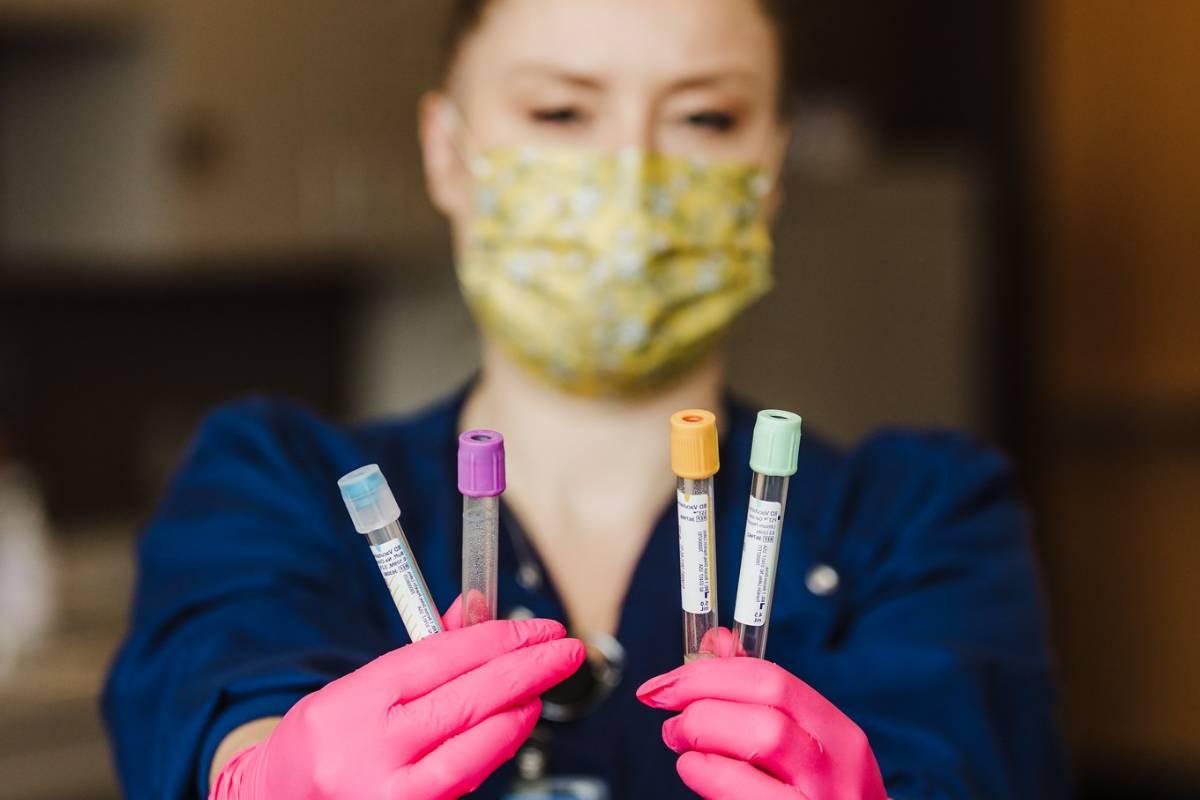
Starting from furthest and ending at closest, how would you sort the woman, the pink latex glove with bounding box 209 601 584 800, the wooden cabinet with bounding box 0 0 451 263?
the wooden cabinet with bounding box 0 0 451 263, the woman, the pink latex glove with bounding box 209 601 584 800

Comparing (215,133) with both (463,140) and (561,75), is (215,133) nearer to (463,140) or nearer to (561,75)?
(463,140)

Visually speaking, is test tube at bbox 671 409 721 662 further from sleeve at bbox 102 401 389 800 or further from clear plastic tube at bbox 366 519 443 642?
sleeve at bbox 102 401 389 800

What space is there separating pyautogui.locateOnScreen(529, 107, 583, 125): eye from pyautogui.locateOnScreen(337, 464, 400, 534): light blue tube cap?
42 centimetres

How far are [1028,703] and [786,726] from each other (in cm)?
37

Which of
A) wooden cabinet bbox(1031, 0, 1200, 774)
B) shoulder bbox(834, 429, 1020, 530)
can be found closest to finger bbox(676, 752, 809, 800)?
shoulder bbox(834, 429, 1020, 530)

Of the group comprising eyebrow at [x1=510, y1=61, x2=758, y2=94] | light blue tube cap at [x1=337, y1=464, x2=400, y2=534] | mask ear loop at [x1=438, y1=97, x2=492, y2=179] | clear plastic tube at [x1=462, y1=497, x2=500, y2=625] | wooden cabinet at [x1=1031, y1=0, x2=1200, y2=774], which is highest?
eyebrow at [x1=510, y1=61, x2=758, y2=94]

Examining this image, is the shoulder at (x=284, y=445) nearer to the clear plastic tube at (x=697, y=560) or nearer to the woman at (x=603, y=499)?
the woman at (x=603, y=499)

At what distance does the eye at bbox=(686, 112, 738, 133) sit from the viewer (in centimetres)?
93

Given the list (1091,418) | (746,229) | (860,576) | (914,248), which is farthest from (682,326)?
(1091,418)

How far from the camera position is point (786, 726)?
1.90ft

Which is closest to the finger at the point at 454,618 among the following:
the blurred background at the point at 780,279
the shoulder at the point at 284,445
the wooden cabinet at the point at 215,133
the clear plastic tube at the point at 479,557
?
the clear plastic tube at the point at 479,557

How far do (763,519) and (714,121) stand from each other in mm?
434

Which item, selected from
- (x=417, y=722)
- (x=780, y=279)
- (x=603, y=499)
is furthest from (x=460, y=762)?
(x=780, y=279)

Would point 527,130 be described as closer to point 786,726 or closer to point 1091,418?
point 786,726
